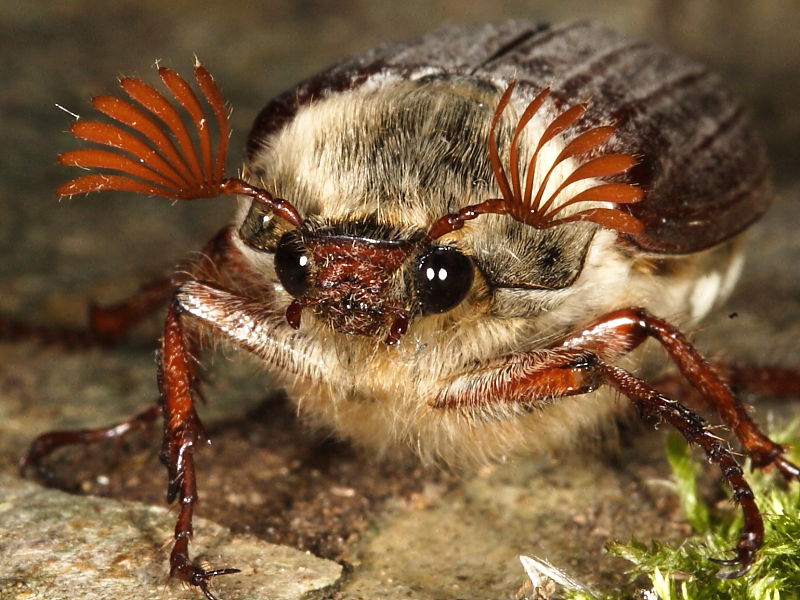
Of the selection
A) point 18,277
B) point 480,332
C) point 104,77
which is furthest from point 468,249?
point 104,77

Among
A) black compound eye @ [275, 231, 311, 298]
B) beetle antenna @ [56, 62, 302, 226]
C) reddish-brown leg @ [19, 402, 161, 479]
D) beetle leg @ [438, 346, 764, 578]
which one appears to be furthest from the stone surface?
beetle antenna @ [56, 62, 302, 226]

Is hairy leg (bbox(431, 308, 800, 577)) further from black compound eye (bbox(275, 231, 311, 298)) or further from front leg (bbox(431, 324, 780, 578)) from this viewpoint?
black compound eye (bbox(275, 231, 311, 298))

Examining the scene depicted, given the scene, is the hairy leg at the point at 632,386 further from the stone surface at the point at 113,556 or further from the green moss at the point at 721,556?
the stone surface at the point at 113,556

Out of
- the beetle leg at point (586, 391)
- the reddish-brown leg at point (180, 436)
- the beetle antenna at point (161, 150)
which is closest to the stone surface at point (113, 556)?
the reddish-brown leg at point (180, 436)

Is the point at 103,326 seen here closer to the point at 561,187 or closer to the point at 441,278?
the point at 441,278

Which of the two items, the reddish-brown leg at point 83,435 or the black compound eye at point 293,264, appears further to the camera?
the reddish-brown leg at point 83,435

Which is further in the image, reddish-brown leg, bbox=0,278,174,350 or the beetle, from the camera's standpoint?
reddish-brown leg, bbox=0,278,174,350

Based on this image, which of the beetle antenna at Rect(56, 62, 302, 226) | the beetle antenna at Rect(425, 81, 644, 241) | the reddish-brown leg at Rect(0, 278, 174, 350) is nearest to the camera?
the beetle antenna at Rect(425, 81, 644, 241)
